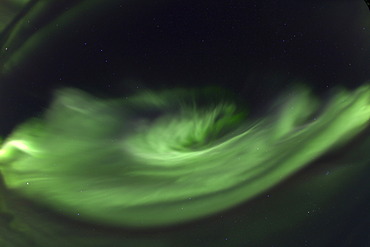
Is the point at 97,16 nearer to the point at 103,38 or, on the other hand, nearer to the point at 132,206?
the point at 103,38

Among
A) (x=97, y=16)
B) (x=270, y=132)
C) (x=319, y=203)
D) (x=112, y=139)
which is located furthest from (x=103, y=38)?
(x=319, y=203)

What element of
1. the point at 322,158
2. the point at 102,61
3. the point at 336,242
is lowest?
the point at 336,242

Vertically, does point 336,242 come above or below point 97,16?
below

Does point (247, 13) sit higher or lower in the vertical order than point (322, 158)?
higher

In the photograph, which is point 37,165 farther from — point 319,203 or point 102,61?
point 319,203

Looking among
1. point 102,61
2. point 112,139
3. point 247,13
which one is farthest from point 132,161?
point 247,13
